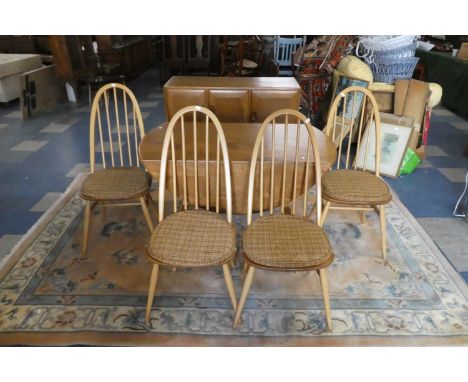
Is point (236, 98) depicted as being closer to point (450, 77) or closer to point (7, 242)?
point (7, 242)

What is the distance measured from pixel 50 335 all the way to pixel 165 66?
4.98 metres

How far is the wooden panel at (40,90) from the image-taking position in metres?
4.28

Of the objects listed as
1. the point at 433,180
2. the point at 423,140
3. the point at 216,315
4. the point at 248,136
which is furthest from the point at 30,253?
the point at 423,140

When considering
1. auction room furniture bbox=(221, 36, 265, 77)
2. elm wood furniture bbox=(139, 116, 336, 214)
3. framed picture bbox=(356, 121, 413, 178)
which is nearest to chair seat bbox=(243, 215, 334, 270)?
elm wood furniture bbox=(139, 116, 336, 214)

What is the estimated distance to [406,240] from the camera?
2137 millimetres

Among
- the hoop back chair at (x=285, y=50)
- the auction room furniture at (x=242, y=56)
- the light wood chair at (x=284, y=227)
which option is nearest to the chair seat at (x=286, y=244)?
the light wood chair at (x=284, y=227)

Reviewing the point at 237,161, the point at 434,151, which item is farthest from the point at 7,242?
the point at 434,151

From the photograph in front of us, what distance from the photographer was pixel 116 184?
74.7 inches

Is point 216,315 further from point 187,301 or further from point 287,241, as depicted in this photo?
point 287,241

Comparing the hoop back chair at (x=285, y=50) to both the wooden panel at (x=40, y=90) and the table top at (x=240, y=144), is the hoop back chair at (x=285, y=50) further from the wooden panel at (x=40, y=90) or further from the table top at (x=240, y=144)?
the table top at (x=240, y=144)

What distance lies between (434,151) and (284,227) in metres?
2.68

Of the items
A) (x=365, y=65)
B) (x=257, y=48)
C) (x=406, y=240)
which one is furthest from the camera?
(x=257, y=48)

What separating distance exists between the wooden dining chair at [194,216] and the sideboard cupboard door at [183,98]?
77cm

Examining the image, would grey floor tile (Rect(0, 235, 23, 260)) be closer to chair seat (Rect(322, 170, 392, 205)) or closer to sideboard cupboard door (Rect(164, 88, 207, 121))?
sideboard cupboard door (Rect(164, 88, 207, 121))
